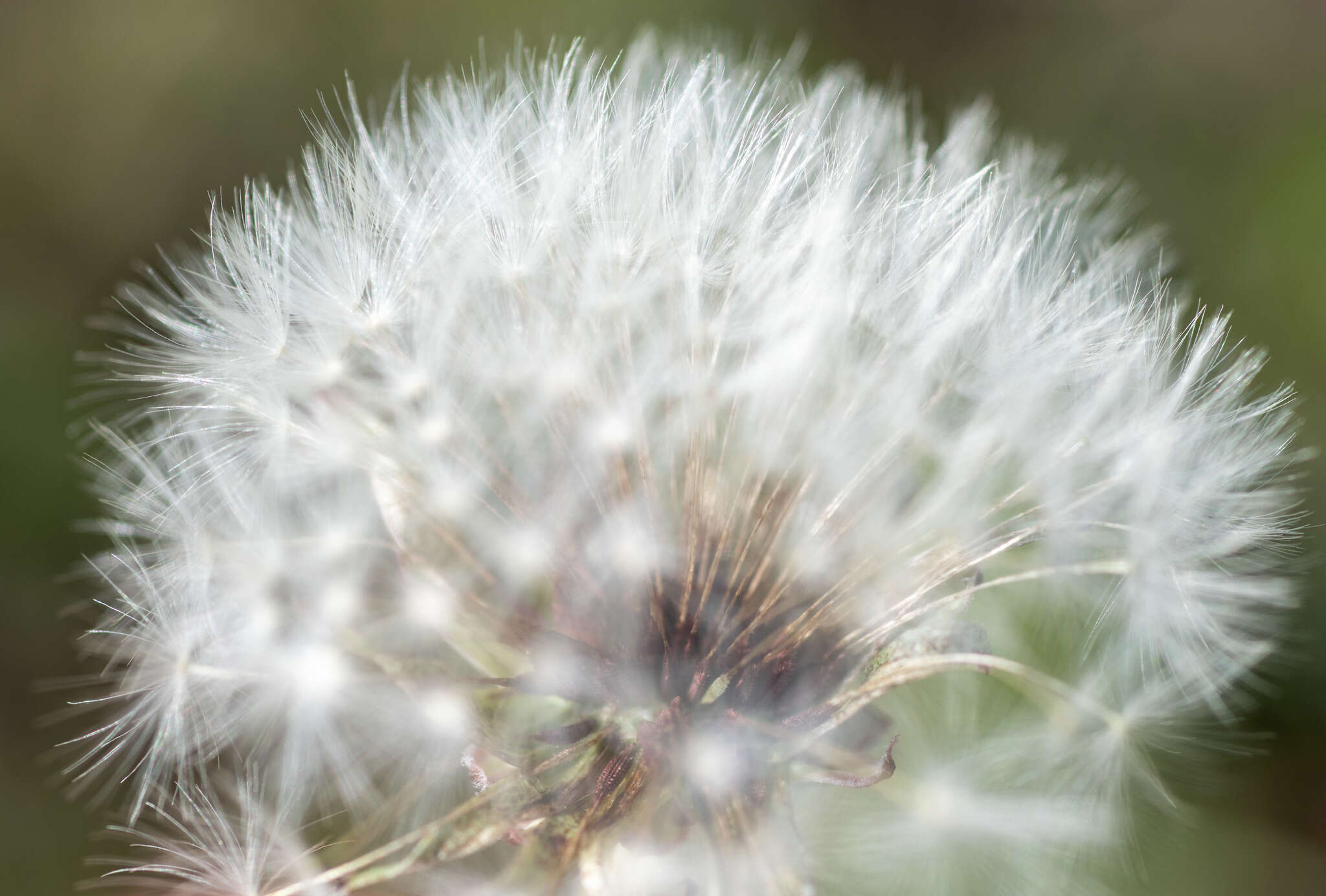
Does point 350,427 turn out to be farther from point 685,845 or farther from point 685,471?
point 685,845

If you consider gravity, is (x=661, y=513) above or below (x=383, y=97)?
below

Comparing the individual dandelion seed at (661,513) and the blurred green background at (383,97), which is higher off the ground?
the blurred green background at (383,97)

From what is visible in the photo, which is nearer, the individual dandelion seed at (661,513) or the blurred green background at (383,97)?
the individual dandelion seed at (661,513)

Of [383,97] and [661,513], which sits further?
[383,97]

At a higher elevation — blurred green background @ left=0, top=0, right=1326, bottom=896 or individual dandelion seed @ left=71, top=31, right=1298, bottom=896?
blurred green background @ left=0, top=0, right=1326, bottom=896
